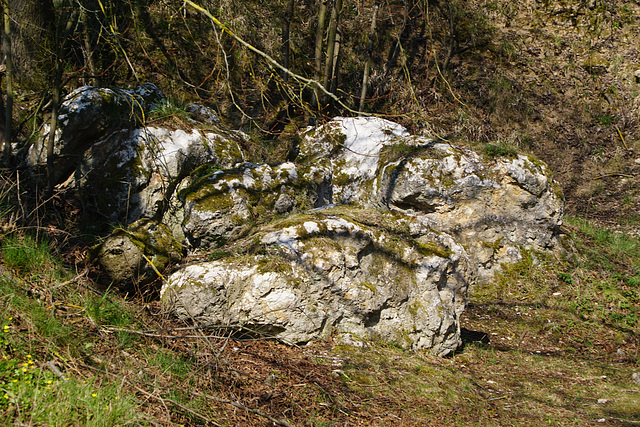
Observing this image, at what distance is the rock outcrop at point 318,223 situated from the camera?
3689mm

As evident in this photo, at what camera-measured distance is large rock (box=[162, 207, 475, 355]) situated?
356cm

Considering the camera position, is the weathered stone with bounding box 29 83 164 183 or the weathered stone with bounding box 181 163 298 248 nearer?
the weathered stone with bounding box 181 163 298 248

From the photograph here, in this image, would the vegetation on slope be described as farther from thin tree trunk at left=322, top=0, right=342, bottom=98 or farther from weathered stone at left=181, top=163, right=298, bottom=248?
thin tree trunk at left=322, top=0, right=342, bottom=98

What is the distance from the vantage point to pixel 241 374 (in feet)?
9.82

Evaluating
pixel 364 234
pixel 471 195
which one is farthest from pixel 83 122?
pixel 471 195

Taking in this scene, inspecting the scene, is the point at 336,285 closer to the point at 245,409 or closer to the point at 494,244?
the point at 245,409

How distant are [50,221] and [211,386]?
3744 millimetres

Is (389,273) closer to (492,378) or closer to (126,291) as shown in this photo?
(492,378)

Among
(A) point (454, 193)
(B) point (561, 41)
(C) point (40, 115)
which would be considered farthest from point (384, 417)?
(B) point (561, 41)

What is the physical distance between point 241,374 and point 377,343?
4.87 feet

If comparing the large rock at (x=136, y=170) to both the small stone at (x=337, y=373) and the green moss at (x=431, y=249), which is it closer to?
the green moss at (x=431, y=249)

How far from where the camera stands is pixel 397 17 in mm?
11500

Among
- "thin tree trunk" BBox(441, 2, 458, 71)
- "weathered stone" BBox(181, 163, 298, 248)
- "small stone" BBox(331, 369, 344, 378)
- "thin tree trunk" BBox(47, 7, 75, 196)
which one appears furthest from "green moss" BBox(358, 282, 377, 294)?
"thin tree trunk" BBox(441, 2, 458, 71)

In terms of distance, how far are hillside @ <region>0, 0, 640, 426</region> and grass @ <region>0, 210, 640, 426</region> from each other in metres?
0.02
